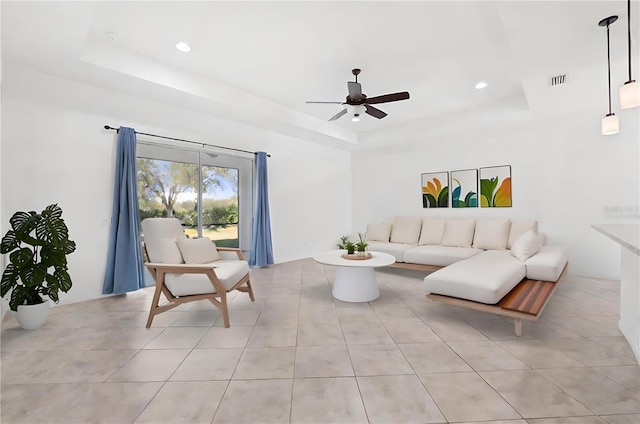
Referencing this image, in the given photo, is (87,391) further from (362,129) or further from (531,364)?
(362,129)

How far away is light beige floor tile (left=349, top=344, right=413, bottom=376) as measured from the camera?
6.29ft

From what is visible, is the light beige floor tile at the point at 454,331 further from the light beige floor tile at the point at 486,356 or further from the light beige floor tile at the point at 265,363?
the light beige floor tile at the point at 265,363

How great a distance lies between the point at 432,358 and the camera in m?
2.07

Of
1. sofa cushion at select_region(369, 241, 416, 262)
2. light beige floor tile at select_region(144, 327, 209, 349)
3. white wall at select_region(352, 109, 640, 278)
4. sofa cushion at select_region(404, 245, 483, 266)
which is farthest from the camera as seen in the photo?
sofa cushion at select_region(369, 241, 416, 262)

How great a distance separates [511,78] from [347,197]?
397 centimetres

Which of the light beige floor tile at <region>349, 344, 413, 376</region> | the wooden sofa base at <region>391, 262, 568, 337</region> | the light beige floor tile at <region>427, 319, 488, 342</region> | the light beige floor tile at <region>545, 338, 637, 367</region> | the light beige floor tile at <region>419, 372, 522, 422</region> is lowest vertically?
the light beige floor tile at <region>419, 372, 522, 422</region>

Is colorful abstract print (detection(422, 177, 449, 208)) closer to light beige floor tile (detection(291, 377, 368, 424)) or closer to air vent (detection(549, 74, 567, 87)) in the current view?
air vent (detection(549, 74, 567, 87))

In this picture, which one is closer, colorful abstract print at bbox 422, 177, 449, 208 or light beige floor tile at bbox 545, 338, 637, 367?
light beige floor tile at bbox 545, 338, 637, 367

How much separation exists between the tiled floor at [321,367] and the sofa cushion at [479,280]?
11.4 inches

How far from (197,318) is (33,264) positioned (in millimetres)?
1466

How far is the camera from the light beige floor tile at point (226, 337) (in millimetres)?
2322

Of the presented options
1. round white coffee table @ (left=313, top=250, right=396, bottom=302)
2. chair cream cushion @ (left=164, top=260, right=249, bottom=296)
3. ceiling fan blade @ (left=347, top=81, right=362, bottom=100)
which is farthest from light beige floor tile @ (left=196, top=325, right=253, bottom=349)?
ceiling fan blade @ (left=347, top=81, right=362, bottom=100)

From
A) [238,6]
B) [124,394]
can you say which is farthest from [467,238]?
[124,394]

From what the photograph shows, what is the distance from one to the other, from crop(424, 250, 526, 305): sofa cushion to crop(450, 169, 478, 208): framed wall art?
7.60ft
